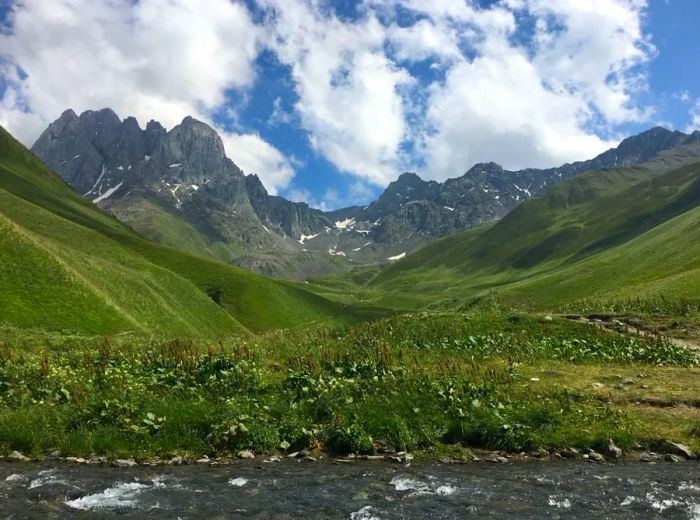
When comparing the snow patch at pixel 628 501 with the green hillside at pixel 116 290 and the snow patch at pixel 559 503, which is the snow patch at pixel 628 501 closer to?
A: the snow patch at pixel 559 503

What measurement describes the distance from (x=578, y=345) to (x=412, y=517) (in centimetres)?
2820

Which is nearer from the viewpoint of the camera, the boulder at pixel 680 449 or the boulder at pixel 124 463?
the boulder at pixel 124 463

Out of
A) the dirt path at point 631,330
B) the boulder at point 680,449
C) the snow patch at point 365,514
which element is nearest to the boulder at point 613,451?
the boulder at point 680,449

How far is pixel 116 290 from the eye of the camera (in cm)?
7850

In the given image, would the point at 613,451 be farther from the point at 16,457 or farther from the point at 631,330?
the point at 631,330

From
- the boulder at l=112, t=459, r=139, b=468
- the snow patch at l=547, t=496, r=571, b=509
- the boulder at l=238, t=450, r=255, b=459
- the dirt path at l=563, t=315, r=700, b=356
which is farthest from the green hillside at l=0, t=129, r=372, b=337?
the snow patch at l=547, t=496, r=571, b=509

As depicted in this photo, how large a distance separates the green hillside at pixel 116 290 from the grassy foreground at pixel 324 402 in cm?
2803

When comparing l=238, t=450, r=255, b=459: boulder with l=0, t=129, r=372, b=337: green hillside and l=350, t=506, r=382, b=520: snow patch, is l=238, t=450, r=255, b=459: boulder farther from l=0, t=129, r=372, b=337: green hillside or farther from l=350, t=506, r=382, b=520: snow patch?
l=0, t=129, r=372, b=337: green hillside

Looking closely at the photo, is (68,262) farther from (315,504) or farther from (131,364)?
(315,504)

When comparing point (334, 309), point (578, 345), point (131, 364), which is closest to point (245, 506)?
point (131, 364)

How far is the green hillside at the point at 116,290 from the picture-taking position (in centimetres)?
5997

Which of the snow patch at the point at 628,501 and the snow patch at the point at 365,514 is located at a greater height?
the snow patch at the point at 628,501

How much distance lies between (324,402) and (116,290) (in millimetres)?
64423

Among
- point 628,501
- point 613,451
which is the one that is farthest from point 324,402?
point 628,501
